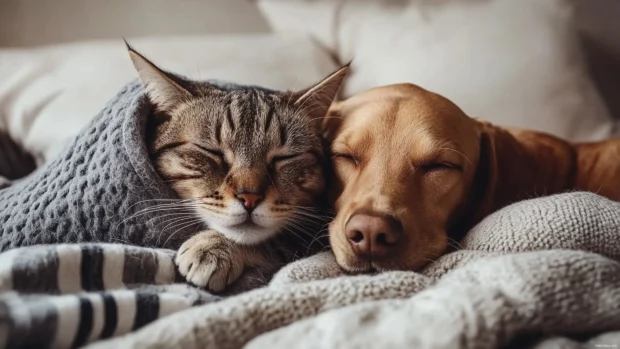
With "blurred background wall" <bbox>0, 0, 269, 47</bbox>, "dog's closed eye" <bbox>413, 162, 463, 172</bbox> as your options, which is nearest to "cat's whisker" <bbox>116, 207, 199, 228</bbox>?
"dog's closed eye" <bbox>413, 162, 463, 172</bbox>

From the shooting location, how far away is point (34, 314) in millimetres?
663

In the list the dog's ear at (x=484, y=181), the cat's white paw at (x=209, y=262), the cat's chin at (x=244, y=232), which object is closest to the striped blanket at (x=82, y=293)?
the cat's white paw at (x=209, y=262)

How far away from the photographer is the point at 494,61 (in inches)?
73.2

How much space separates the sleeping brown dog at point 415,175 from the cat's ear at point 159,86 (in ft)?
1.20

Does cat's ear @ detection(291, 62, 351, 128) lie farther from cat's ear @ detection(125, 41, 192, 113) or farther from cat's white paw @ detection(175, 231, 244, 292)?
cat's white paw @ detection(175, 231, 244, 292)

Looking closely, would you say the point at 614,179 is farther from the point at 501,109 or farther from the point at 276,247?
the point at 276,247

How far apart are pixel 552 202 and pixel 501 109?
2.87 ft

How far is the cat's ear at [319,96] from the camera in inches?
51.0

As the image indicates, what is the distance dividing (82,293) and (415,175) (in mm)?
700

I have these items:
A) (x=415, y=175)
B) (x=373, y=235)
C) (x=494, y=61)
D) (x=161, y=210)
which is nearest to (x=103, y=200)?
(x=161, y=210)

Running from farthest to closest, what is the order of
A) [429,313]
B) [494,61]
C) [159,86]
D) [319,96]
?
[494,61] < [319,96] < [159,86] < [429,313]

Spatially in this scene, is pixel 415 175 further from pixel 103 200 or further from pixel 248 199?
pixel 103 200

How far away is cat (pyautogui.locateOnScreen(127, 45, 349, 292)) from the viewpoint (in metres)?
1.07

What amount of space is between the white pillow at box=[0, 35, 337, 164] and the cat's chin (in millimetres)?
746
